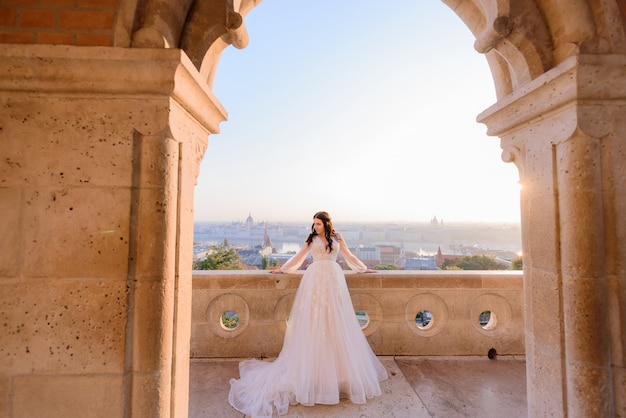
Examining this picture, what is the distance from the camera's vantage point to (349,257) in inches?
122

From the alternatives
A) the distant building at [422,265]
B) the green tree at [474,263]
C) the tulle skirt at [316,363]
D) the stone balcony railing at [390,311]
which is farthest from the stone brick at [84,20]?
the green tree at [474,263]

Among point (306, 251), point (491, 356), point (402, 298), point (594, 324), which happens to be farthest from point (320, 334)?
point (491, 356)

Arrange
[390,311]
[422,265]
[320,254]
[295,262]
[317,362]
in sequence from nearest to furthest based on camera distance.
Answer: [317,362] → [320,254] → [295,262] → [390,311] → [422,265]

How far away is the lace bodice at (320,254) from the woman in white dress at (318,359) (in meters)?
0.01

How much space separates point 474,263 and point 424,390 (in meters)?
5.04

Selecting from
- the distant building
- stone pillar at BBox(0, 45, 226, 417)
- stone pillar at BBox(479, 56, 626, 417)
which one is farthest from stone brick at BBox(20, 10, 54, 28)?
the distant building

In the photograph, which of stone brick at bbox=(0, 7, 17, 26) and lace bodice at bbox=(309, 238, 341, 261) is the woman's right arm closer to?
lace bodice at bbox=(309, 238, 341, 261)

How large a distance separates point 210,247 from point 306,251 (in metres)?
5.66

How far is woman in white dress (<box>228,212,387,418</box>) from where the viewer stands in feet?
7.64

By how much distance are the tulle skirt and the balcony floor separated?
0.09 meters

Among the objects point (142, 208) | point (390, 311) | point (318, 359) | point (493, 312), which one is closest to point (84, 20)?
point (142, 208)

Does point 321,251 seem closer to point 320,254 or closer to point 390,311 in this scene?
point 320,254

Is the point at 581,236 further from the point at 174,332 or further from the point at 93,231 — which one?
the point at 93,231

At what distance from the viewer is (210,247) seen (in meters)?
7.84
